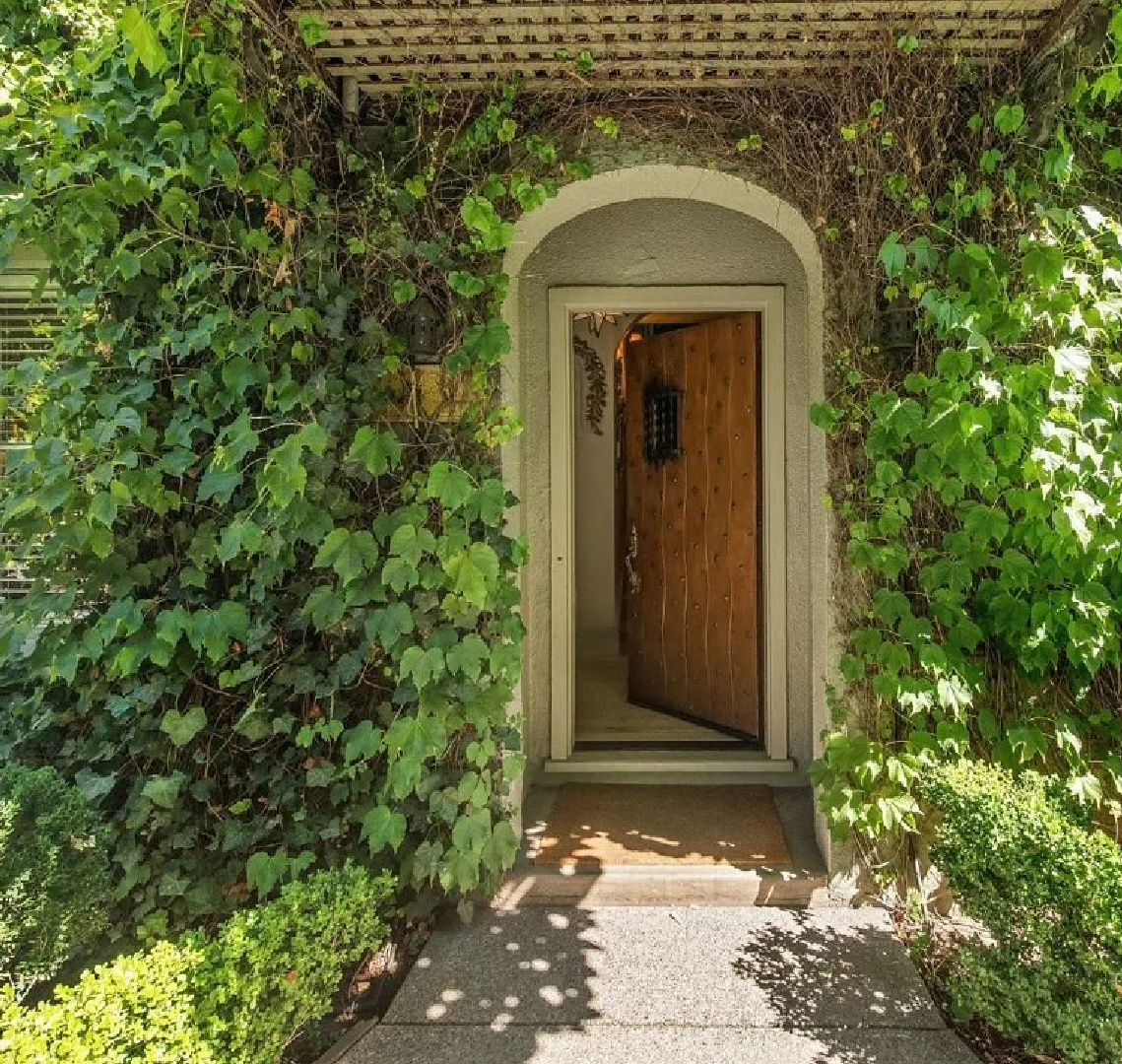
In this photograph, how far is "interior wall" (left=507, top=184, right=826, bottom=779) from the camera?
3711 millimetres

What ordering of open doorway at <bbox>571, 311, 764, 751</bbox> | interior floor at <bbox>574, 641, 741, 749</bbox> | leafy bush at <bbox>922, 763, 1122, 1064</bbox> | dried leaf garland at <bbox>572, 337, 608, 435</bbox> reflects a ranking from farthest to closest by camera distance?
dried leaf garland at <bbox>572, 337, 608, 435</bbox>
interior floor at <bbox>574, 641, 741, 749</bbox>
open doorway at <bbox>571, 311, 764, 751</bbox>
leafy bush at <bbox>922, 763, 1122, 1064</bbox>

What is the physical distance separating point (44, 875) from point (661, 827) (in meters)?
2.30

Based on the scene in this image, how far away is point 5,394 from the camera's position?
2959mm

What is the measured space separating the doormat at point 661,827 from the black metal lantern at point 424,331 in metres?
2.07

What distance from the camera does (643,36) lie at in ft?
8.47

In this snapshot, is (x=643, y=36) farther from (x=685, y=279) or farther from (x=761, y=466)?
(x=761, y=466)

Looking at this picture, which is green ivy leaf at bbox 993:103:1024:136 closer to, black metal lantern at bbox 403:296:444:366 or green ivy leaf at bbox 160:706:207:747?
black metal lantern at bbox 403:296:444:366

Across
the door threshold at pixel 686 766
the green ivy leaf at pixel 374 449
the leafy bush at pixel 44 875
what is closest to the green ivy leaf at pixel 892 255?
the green ivy leaf at pixel 374 449

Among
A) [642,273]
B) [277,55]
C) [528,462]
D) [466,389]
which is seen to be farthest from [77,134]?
[642,273]

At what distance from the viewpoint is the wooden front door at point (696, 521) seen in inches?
159

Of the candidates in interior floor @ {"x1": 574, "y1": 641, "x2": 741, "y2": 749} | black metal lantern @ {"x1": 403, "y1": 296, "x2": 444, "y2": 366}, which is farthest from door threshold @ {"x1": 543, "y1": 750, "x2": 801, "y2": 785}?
black metal lantern @ {"x1": 403, "y1": 296, "x2": 444, "y2": 366}

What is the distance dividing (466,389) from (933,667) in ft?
6.41

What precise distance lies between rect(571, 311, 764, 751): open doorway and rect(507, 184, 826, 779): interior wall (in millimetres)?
204

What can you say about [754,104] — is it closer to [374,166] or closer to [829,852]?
[374,166]
